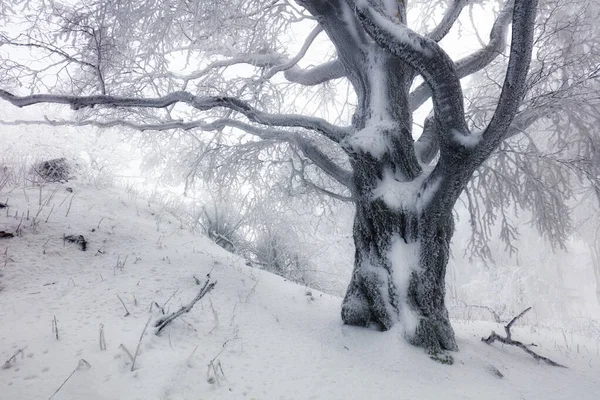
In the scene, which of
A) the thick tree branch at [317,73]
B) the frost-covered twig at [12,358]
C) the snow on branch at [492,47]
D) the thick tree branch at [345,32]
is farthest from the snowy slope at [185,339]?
the snow on branch at [492,47]

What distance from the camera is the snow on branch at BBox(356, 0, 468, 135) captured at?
98.1 inches

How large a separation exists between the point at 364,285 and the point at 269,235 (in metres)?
4.01

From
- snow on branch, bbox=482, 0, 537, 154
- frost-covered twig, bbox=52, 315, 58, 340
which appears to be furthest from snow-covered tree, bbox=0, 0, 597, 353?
frost-covered twig, bbox=52, 315, 58, 340

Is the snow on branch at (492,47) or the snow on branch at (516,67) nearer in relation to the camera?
the snow on branch at (516,67)

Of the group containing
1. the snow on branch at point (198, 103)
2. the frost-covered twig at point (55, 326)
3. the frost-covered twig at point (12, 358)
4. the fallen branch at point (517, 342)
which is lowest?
the frost-covered twig at point (12, 358)

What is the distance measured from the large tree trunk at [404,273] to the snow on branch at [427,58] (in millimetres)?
823

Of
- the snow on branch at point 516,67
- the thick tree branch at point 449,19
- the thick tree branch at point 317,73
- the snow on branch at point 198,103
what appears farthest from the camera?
the thick tree branch at point 317,73

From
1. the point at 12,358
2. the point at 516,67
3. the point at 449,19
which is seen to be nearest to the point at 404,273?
the point at 516,67

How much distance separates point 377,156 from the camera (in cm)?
319

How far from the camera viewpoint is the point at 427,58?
8.19 feet

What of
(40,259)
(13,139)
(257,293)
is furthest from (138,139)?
(13,139)

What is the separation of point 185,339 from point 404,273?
199cm

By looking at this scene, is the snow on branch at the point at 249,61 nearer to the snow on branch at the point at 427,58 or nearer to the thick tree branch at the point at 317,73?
the thick tree branch at the point at 317,73

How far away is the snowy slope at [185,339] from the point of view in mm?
1644
